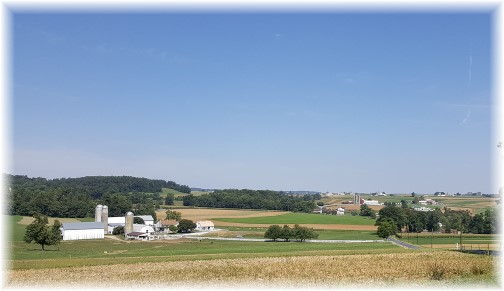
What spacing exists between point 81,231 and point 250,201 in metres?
67.8

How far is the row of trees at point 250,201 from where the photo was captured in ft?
426

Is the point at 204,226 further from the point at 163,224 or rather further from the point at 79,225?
the point at 79,225

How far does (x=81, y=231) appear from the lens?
2867 inches

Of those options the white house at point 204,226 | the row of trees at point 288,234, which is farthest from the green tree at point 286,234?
the white house at point 204,226

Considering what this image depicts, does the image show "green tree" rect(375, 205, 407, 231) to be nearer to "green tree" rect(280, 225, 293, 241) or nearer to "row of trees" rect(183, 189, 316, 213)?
"green tree" rect(280, 225, 293, 241)

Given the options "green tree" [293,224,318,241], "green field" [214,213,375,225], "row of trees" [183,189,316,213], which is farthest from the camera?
"row of trees" [183,189,316,213]

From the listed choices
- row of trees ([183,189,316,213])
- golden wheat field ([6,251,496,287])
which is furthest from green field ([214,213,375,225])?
golden wheat field ([6,251,496,287])

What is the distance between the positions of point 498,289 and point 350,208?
128 meters

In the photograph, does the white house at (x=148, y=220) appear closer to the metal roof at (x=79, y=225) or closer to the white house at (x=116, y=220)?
the white house at (x=116, y=220)

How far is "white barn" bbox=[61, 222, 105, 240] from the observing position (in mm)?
71375

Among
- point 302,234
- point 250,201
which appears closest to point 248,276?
point 302,234

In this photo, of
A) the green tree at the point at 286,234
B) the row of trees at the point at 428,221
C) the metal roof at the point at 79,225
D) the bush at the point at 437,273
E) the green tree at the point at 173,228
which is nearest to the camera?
the bush at the point at 437,273

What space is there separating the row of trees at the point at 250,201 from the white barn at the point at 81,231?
209 feet

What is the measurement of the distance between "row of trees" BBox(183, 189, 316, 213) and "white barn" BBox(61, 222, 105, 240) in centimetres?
6360
